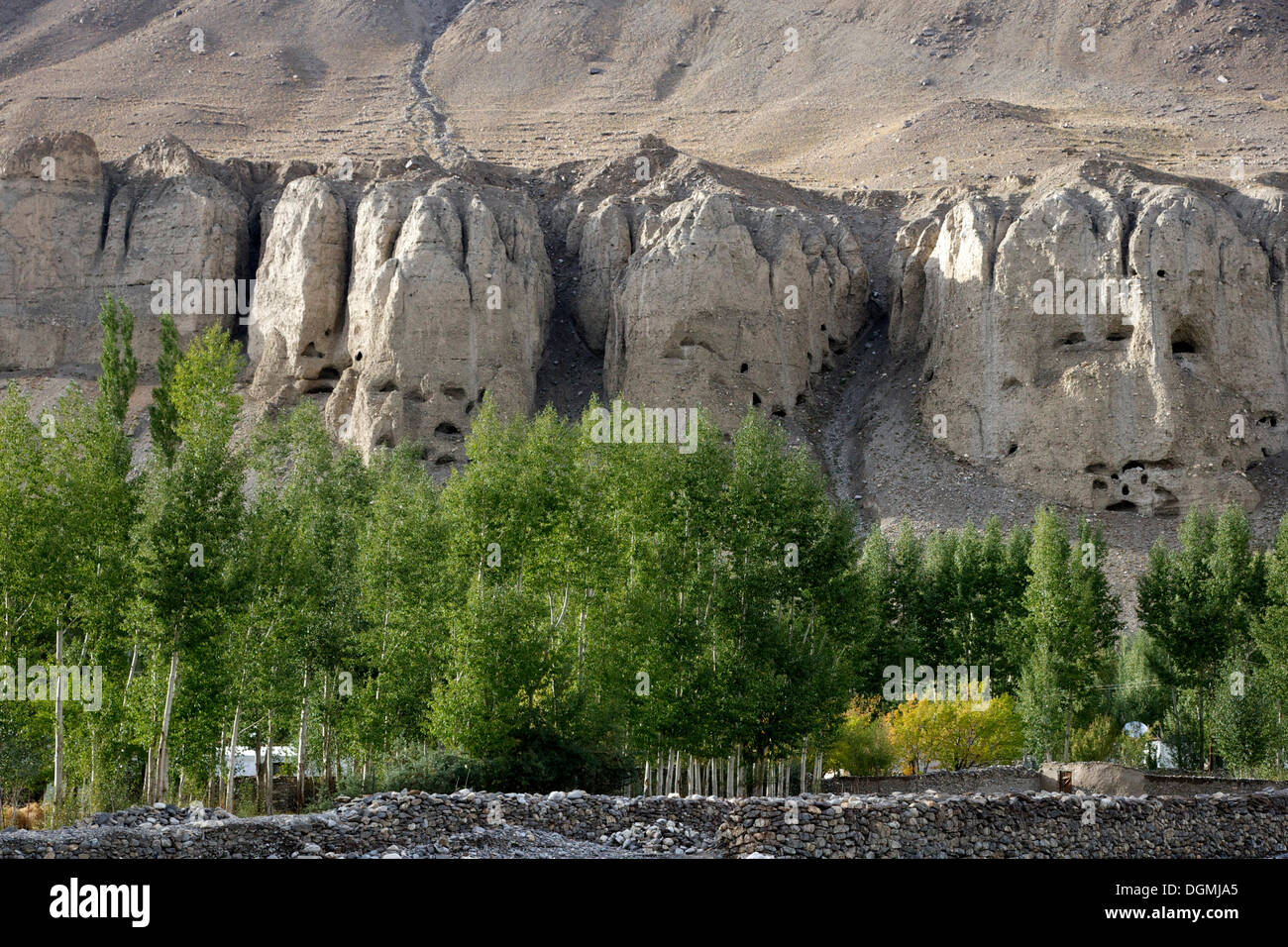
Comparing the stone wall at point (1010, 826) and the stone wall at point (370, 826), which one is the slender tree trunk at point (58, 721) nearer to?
the stone wall at point (370, 826)

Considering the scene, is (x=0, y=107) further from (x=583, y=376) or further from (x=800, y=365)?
(x=800, y=365)

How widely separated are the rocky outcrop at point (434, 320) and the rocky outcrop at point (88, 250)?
38.7 ft

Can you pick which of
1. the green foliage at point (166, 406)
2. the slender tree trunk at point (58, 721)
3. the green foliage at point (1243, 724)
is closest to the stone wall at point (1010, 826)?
the slender tree trunk at point (58, 721)

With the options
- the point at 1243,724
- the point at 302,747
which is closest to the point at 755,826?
the point at 302,747

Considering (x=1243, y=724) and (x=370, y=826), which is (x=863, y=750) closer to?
(x=1243, y=724)

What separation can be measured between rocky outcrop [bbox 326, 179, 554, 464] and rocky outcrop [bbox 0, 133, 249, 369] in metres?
11.8

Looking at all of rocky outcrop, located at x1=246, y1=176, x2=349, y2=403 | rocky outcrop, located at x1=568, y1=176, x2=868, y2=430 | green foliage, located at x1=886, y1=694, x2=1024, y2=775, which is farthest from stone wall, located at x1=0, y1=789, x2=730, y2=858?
rocky outcrop, located at x1=246, y1=176, x2=349, y2=403

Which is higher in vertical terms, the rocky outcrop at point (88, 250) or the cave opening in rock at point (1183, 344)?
the rocky outcrop at point (88, 250)

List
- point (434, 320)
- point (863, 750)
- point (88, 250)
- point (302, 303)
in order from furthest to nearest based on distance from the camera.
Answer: point (88, 250) < point (302, 303) < point (434, 320) < point (863, 750)

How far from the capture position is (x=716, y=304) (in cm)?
8556

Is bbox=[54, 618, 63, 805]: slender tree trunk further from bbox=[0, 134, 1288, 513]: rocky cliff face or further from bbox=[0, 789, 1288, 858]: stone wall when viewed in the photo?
bbox=[0, 134, 1288, 513]: rocky cliff face

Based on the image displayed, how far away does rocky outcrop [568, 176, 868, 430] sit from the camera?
8469 cm

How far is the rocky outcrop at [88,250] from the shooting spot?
91.2m

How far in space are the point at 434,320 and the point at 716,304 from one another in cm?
1705
